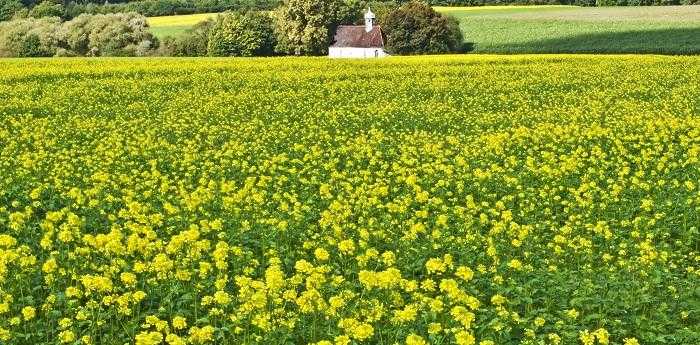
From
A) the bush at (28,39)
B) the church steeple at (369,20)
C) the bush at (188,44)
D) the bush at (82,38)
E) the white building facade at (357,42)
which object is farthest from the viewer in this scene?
the church steeple at (369,20)

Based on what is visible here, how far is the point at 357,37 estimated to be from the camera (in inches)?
3226

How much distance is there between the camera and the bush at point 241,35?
76375mm

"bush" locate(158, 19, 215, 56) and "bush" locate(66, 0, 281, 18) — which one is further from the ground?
"bush" locate(66, 0, 281, 18)

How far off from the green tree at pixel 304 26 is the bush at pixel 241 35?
5.57 ft

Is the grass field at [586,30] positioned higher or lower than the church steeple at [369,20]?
lower

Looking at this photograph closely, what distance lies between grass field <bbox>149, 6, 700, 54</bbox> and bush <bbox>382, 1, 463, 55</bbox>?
499 cm

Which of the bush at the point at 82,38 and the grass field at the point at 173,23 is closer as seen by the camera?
the bush at the point at 82,38

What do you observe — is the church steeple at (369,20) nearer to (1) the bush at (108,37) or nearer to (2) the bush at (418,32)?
(2) the bush at (418,32)

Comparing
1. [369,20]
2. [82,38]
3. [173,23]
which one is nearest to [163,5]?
[173,23]

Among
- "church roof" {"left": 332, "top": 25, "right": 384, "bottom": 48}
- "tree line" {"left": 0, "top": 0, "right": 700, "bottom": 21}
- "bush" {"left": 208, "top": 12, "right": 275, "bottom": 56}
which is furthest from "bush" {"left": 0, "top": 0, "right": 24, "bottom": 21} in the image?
"church roof" {"left": 332, "top": 25, "right": 384, "bottom": 48}

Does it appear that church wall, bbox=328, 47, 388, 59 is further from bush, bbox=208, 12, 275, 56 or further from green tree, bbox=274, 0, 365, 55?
bush, bbox=208, 12, 275, 56

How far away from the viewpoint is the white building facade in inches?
3147

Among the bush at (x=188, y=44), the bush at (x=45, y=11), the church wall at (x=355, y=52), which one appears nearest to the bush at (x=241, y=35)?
the bush at (x=188, y=44)

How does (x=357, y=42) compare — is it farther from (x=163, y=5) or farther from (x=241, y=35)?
(x=163, y=5)
